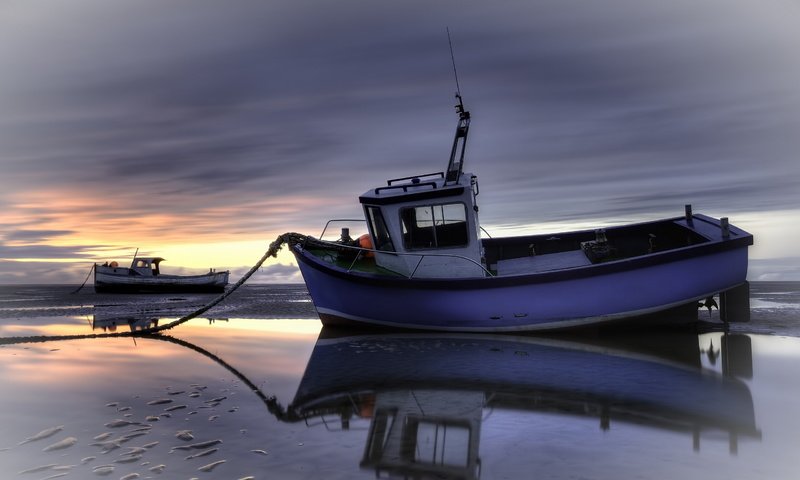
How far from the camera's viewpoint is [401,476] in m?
3.88

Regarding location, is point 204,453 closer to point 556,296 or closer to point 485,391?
point 485,391

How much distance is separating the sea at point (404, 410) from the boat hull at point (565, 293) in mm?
1032

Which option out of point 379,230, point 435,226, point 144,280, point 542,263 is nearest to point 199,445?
point 435,226

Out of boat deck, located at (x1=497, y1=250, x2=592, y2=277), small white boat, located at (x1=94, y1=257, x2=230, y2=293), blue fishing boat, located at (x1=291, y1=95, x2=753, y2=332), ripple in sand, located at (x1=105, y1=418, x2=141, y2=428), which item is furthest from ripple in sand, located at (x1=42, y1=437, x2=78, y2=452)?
small white boat, located at (x1=94, y1=257, x2=230, y2=293)

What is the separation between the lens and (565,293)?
11836 mm

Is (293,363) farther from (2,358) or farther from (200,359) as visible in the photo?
(2,358)

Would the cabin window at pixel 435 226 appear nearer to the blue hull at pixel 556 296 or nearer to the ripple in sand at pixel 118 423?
the blue hull at pixel 556 296

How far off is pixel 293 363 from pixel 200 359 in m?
1.71

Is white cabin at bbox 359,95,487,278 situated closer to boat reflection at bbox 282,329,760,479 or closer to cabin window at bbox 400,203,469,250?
cabin window at bbox 400,203,469,250

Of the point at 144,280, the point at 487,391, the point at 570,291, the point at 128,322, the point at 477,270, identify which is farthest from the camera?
the point at 144,280

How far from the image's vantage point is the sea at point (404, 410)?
4109mm

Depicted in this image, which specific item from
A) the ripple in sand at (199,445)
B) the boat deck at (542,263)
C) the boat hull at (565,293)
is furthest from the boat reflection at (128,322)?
the ripple in sand at (199,445)

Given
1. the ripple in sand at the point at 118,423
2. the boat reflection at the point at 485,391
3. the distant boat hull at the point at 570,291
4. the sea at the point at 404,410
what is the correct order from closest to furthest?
1. the sea at the point at 404,410
2. the boat reflection at the point at 485,391
3. the ripple in sand at the point at 118,423
4. the distant boat hull at the point at 570,291

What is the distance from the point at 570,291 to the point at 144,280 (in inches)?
1529
